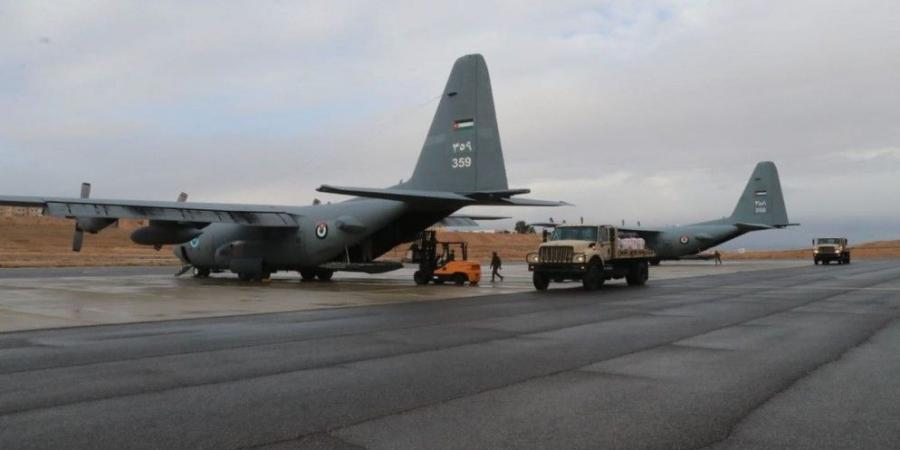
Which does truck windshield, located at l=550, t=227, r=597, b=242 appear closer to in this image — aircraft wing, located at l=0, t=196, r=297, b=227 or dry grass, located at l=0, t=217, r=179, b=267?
aircraft wing, located at l=0, t=196, r=297, b=227

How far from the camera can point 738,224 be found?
57406 mm

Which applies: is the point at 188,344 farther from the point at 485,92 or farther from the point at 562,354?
the point at 485,92

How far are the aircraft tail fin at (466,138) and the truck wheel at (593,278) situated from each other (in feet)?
15.9

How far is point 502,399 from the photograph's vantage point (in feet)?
24.1

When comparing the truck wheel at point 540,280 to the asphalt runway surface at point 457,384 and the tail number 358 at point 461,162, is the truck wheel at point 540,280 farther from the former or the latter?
the asphalt runway surface at point 457,384

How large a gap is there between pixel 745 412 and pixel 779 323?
358 inches

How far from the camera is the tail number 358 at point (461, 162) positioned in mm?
25859

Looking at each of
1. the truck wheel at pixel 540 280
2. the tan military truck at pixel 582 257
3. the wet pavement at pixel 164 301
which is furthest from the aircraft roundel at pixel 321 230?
the truck wheel at pixel 540 280

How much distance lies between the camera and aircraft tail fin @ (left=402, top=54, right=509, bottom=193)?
2552 cm

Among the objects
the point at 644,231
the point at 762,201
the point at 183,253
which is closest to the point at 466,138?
the point at 183,253

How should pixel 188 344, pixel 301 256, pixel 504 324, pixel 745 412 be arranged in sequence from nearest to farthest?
1. pixel 745 412
2. pixel 188 344
3. pixel 504 324
4. pixel 301 256

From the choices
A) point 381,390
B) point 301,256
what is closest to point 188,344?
point 381,390

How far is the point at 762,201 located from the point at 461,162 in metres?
43.5

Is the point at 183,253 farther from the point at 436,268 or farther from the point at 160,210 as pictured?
the point at 436,268
